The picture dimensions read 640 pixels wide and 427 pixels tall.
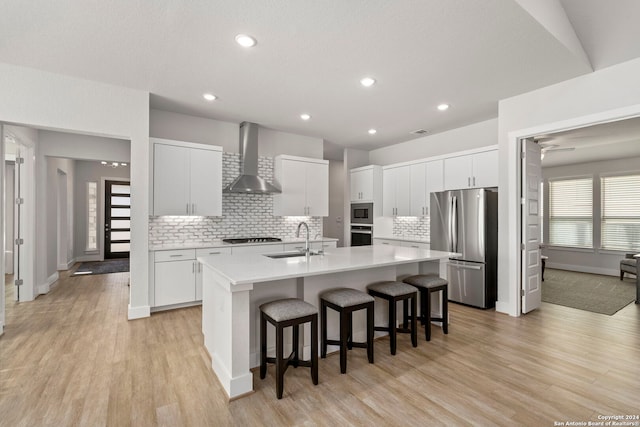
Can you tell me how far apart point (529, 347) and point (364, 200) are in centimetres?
404

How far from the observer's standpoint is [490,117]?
4844mm

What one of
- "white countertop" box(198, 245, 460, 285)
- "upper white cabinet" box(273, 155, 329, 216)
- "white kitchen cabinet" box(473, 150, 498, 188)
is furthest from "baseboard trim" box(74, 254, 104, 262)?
"white kitchen cabinet" box(473, 150, 498, 188)

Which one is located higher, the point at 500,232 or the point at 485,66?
the point at 485,66

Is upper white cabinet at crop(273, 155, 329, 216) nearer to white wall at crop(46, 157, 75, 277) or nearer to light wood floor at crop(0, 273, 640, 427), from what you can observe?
light wood floor at crop(0, 273, 640, 427)

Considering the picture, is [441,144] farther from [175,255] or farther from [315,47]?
[175,255]

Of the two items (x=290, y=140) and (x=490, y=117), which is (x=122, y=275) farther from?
(x=490, y=117)

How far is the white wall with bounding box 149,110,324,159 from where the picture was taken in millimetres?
4645

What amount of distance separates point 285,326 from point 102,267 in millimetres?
7164

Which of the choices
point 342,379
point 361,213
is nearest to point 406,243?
point 361,213

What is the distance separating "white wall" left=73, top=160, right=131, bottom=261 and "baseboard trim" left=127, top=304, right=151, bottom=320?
5.73 m

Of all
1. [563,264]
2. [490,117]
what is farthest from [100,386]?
[563,264]

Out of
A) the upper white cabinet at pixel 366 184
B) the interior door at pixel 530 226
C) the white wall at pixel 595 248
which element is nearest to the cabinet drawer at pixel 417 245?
the upper white cabinet at pixel 366 184

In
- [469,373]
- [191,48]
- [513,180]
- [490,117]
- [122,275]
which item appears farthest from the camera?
[122,275]

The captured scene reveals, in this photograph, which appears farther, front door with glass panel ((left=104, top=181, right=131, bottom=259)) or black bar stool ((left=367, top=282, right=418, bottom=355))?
front door with glass panel ((left=104, top=181, right=131, bottom=259))
